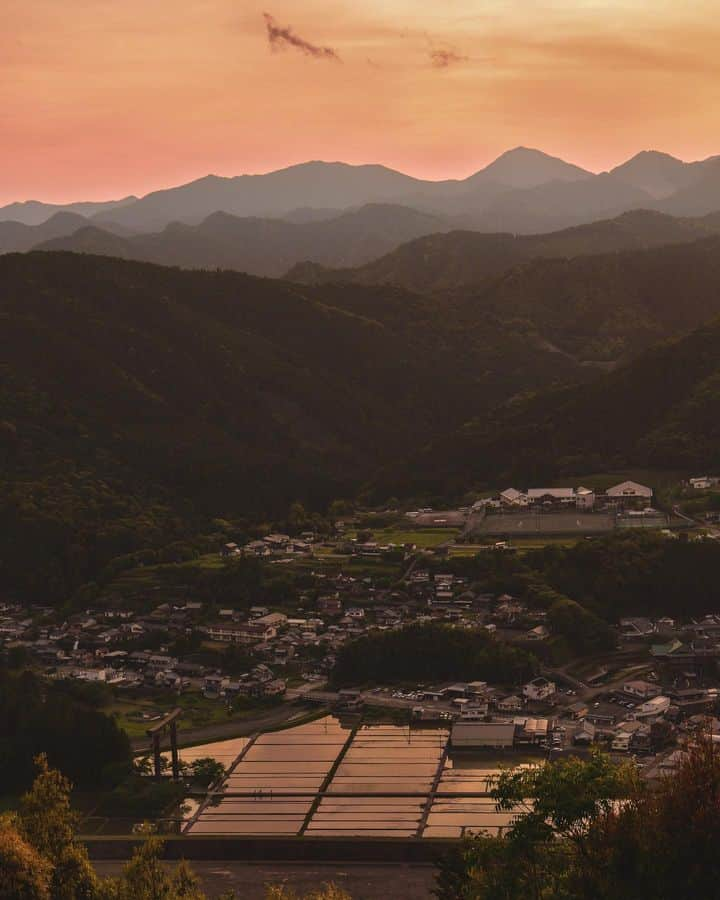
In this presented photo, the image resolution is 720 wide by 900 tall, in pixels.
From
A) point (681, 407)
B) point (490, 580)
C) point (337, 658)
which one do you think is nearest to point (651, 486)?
point (681, 407)

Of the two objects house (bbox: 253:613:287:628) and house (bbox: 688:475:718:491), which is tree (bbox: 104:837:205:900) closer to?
house (bbox: 253:613:287:628)

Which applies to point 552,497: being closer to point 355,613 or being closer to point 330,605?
point 330,605

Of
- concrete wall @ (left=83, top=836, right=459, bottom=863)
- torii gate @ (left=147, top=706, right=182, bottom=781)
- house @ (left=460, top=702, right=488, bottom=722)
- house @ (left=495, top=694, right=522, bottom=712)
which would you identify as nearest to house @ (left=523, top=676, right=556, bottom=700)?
house @ (left=495, top=694, right=522, bottom=712)

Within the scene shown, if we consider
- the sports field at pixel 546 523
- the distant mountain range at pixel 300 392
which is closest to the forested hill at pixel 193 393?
the distant mountain range at pixel 300 392

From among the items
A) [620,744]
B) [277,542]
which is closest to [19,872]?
[620,744]

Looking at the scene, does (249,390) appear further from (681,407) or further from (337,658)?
(337,658)

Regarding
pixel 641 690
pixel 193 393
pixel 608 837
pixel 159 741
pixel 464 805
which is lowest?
pixel 641 690
